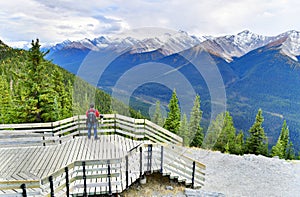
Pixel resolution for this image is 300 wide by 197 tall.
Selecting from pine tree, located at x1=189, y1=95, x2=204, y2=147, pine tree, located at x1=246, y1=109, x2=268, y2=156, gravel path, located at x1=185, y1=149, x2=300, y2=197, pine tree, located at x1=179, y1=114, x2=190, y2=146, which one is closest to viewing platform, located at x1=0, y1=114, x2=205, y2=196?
gravel path, located at x1=185, y1=149, x2=300, y2=197

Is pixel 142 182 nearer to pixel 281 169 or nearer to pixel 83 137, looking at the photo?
pixel 83 137

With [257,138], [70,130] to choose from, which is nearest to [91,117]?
[70,130]

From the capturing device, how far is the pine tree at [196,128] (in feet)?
102

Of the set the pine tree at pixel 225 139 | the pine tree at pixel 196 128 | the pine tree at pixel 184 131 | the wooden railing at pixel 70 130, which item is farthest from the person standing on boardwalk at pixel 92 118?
the pine tree at pixel 225 139

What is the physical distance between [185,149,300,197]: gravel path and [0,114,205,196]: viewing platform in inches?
48.2

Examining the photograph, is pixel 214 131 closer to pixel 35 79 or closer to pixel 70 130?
pixel 35 79

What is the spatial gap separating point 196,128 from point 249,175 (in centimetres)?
2219

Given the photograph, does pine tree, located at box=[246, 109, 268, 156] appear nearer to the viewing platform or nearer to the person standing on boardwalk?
the viewing platform

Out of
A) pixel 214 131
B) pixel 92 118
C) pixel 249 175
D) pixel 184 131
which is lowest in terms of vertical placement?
pixel 214 131

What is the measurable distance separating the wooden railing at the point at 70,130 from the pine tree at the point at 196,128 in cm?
2113

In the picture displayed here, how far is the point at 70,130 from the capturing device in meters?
10.4

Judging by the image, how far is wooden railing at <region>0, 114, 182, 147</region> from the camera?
9.31 metres

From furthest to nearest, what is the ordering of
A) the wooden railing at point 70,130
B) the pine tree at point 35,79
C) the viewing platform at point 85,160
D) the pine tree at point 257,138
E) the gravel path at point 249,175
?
1. the pine tree at point 257,138
2. the pine tree at point 35,79
3. the wooden railing at point 70,130
4. the gravel path at point 249,175
5. the viewing platform at point 85,160

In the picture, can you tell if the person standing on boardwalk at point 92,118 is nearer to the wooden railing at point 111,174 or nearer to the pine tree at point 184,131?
the wooden railing at point 111,174
